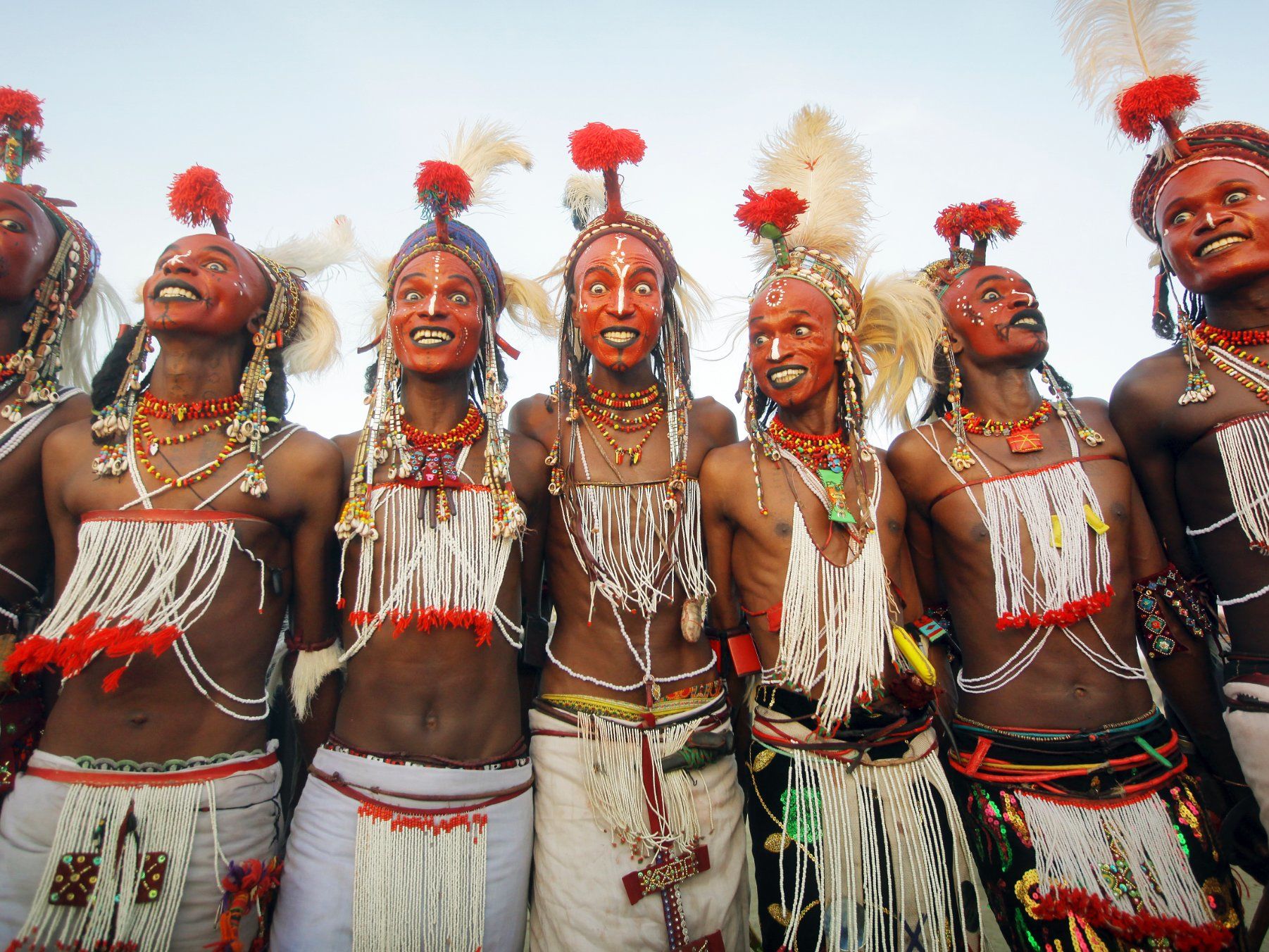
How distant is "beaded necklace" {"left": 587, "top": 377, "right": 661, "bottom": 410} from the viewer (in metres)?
3.39

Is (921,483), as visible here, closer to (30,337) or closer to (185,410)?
(185,410)

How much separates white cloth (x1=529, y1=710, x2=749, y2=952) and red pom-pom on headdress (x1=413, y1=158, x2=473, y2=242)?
7.85 ft

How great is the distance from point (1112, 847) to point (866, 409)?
6.80ft

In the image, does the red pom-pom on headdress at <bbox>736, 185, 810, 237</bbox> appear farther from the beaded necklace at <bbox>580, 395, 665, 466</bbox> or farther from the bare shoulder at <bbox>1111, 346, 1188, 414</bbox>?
the bare shoulder at <bbox>1111, 346, 1188, 414</bbox>

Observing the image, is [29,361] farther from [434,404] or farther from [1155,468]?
[1155,468]

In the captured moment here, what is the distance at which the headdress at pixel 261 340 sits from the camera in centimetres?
278

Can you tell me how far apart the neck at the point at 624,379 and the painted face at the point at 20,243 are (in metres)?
2.61

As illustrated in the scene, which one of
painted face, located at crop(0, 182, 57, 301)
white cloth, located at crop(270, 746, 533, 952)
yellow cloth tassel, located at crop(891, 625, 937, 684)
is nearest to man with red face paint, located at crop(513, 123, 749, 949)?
white cloth, located at crop(270, 746, 533, 952)

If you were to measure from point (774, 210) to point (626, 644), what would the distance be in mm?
2202

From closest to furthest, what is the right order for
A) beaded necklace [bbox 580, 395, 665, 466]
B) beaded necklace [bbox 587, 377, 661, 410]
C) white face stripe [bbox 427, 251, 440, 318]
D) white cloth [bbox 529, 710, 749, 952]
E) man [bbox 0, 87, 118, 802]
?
1. white cloth [bbox 529, 710, 749, 952]
2. man [bbox 0, 87, 118, 802]
3. white face stripe [bbox 427, 251, 440, 318]
4. beaded necklace [bbox 580, 395, 665, 466]
5. beaded necklace [bbox 587, 377, 661, 410]

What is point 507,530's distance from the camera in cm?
283

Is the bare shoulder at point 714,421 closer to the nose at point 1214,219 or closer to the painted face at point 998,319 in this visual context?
the painted face at point 998,319

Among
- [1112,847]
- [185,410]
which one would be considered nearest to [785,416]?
[1112,847]

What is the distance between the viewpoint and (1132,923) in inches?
94.0
